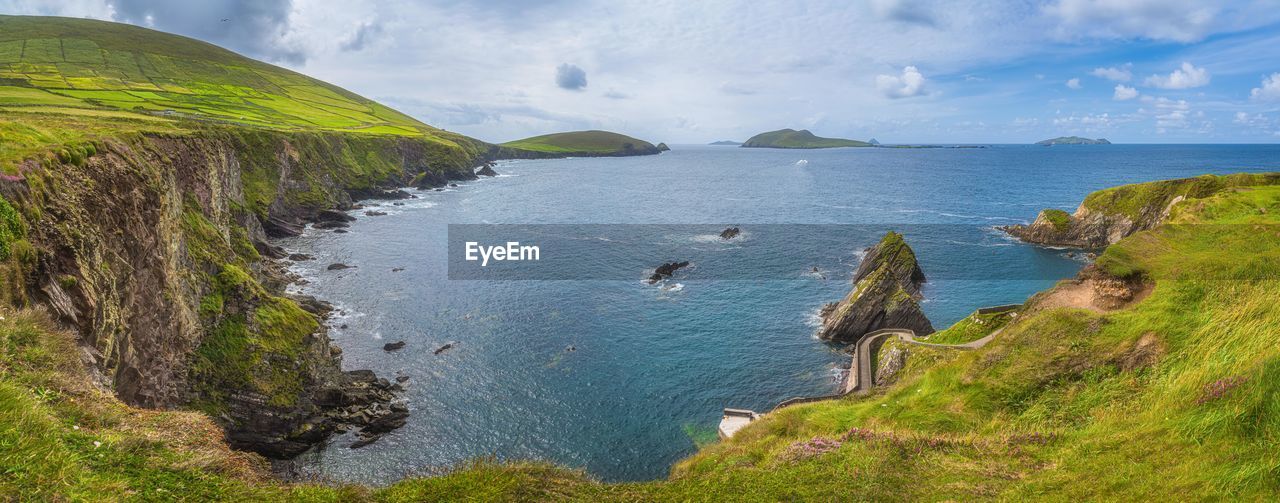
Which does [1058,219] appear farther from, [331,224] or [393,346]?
[331,224]

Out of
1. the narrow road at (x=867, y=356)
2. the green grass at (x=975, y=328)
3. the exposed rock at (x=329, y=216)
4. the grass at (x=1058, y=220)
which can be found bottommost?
the narrow road at (x=867, y=356)

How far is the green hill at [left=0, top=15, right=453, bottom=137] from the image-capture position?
81500 millimetres

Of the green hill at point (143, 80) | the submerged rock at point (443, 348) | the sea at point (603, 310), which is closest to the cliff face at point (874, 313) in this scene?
the sea at point (603, 310)

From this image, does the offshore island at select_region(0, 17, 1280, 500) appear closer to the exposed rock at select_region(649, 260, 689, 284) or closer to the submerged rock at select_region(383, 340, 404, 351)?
the submerged rock at select_region(383, 340, 404, 351)

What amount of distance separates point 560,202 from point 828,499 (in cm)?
11955

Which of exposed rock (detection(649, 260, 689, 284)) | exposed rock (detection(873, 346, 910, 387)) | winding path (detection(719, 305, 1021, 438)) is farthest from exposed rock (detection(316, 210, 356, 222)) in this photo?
exposed rock (detection(873, 346, 910, 387))

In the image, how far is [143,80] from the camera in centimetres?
11931

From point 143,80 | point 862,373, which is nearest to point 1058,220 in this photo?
point 862,373

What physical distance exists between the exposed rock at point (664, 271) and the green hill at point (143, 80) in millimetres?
61494

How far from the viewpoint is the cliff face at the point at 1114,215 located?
2975 inches

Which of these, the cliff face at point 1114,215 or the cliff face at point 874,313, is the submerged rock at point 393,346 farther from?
the cliff face at point 1114,215

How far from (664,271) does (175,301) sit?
4785 centimetres

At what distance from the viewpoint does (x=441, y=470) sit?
106 feet

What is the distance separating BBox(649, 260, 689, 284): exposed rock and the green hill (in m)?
61.5
